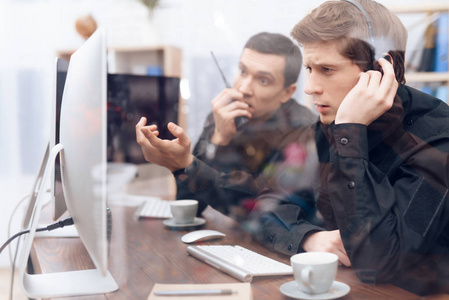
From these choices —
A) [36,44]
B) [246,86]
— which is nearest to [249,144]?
[246,86]

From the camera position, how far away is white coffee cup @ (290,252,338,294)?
623 millimetres

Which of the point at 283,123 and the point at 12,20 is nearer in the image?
the point at 283,123

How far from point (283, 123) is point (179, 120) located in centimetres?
49

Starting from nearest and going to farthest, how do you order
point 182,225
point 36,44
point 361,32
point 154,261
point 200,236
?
point 361,32
point 154,261
point 200,236
point 182,225
point 36,44

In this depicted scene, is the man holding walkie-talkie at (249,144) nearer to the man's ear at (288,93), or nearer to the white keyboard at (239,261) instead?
the man's ear at (288,93)

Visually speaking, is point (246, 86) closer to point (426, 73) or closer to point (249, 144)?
point (249, 144)

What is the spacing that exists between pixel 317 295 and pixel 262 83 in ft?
2.47

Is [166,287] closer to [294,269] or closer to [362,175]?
[294,269]

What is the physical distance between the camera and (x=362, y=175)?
2.41ft

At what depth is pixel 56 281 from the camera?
772 millimetres

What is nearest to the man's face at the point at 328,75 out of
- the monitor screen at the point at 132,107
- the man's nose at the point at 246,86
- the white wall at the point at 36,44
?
the man's nose at the point at 246,86

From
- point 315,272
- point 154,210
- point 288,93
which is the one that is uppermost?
point 288,93

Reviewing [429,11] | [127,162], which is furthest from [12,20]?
[429,11]

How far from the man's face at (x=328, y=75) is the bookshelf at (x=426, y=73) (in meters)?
0.12
